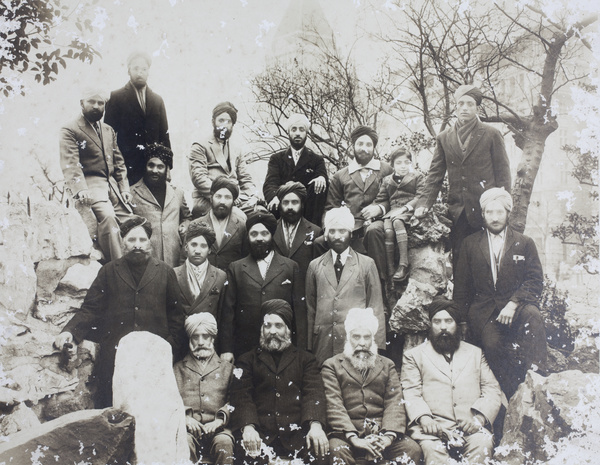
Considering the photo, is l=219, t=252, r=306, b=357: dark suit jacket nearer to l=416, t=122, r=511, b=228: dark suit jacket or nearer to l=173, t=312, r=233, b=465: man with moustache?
l=173, t=312, r=233, b=465: man with moustache

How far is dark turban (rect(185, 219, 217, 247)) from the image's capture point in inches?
185

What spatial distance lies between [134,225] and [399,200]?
7.32 feet

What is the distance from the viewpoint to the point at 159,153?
506cm

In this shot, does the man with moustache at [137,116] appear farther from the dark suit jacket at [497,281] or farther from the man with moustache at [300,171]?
the dark suit jacket at [497,281]

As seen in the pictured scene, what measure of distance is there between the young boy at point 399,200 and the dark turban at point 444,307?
13.1 inches

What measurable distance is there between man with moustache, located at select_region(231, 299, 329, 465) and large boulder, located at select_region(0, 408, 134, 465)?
875mm

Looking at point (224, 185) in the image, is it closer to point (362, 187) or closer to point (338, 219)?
point (338, 219)

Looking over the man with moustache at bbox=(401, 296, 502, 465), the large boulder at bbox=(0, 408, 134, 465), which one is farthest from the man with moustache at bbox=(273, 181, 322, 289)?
the large boulder at bbox=(0, 408, 134, 465)

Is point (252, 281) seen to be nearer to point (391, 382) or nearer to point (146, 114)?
point (391, 382)

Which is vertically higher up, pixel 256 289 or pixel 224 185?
pixel 224 185

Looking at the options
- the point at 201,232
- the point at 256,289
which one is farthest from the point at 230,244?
the point at 256,289

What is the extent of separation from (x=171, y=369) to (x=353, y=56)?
11.0 ft

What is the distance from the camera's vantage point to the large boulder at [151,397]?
173 inches

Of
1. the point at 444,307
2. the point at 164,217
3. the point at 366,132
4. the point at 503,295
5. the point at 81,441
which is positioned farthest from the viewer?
the point at 366,132
